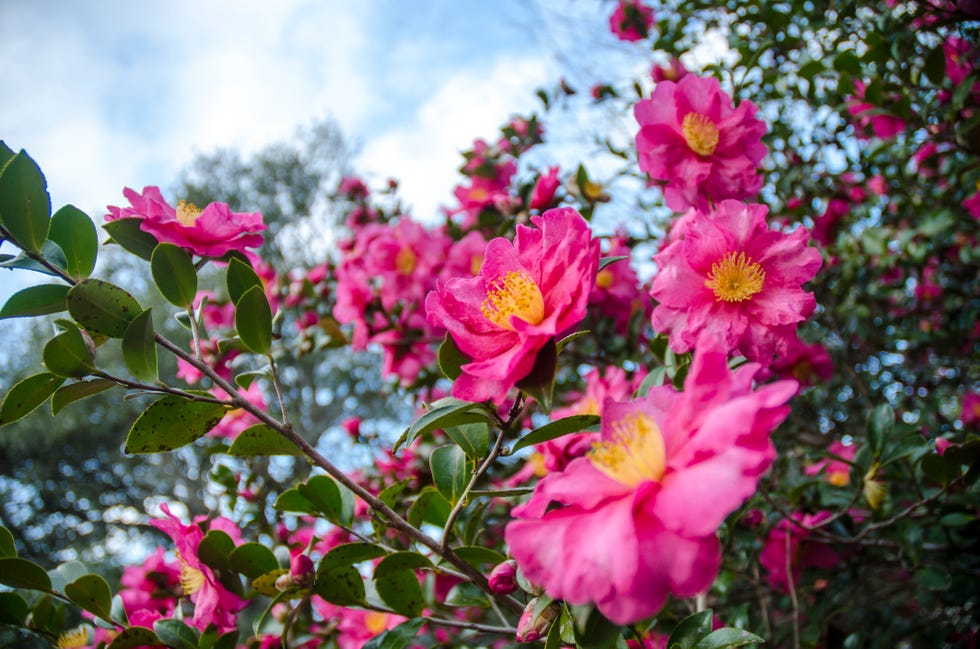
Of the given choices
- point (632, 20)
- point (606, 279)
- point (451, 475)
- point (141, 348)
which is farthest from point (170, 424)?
point (632, 20)

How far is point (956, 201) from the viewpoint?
1.70 metres

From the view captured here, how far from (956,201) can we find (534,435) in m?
1.73

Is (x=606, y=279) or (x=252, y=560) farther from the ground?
(x=252, y=560)

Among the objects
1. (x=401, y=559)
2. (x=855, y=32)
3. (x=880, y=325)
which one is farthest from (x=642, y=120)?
(x=880, y=325)

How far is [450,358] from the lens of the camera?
601 millimetres

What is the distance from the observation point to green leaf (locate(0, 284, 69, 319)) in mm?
583

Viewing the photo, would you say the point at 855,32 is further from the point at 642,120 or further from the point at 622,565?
the point at 622,565

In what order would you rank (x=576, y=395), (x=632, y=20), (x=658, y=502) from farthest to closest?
(x=632, y=20) < (x=576, y=395) < (x=658, y=502)

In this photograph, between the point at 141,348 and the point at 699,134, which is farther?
the point at 699,134

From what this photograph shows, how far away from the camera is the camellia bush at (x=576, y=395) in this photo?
1.52 ft

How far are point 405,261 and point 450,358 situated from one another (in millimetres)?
1133

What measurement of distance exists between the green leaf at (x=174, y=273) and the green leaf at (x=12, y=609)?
452 millimetres

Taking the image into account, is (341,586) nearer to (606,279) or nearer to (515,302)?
(515,302)

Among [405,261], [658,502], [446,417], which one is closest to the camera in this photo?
[658,502]
